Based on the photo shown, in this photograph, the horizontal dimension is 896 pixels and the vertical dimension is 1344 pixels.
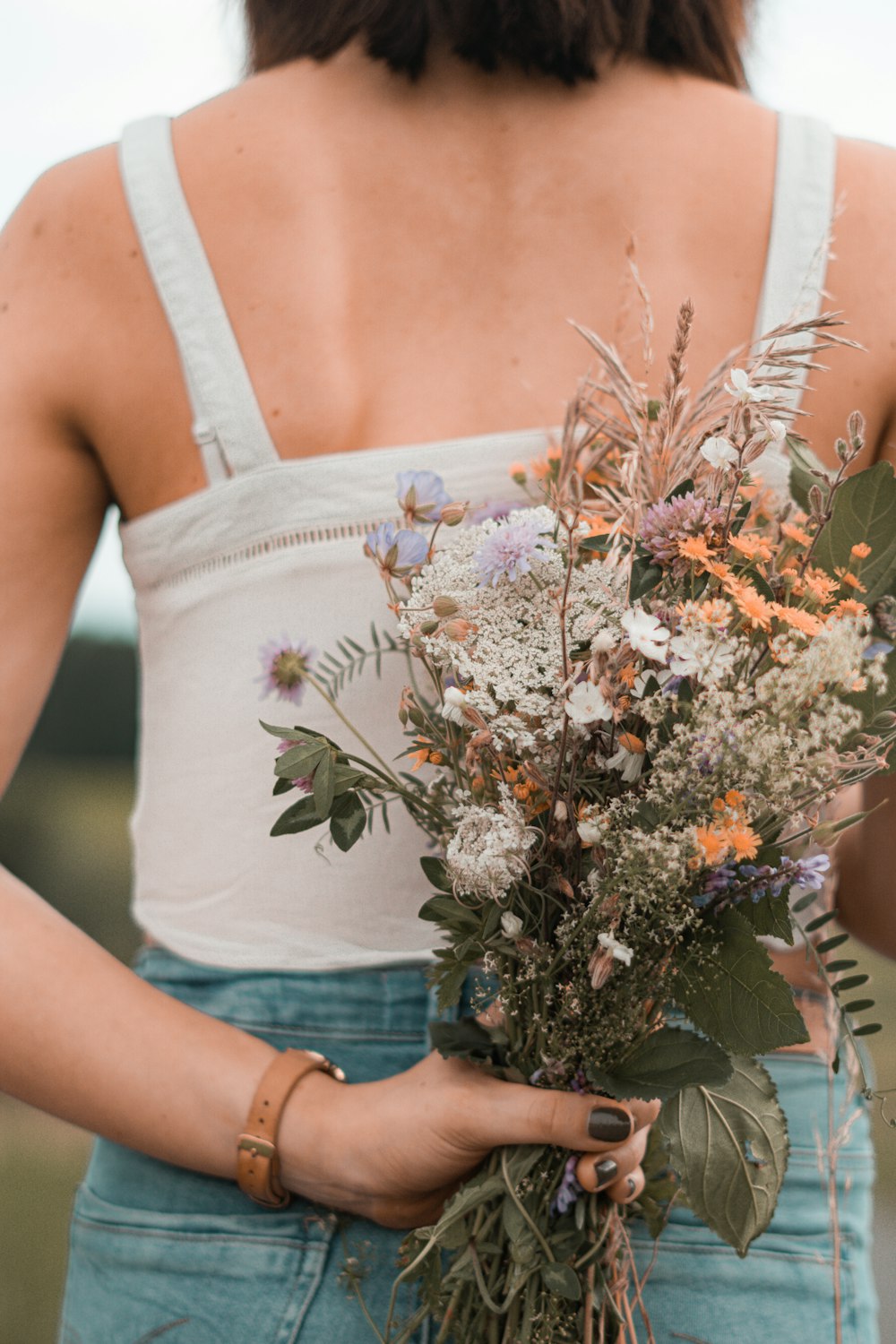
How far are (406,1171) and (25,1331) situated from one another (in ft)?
15.1

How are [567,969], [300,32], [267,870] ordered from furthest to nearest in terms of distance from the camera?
[300,32] → [267,870] → [567,969]

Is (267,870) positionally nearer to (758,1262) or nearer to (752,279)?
(758,1262)

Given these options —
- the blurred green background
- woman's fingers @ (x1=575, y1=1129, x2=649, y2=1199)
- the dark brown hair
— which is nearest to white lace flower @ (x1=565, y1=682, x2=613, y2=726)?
woman's fingers @ (x1=575, y1=1129, x2=649, y2=1199)

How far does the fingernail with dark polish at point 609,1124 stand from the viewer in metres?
1.09

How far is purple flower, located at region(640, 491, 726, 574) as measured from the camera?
94 cm

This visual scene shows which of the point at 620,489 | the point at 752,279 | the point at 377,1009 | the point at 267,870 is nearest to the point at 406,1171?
the point at 377,1009

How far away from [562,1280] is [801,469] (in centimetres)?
74

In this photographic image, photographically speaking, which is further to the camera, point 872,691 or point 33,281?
point 33,281

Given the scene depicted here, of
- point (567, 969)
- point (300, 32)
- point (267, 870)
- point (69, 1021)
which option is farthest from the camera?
point (300, 32)

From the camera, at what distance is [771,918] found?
1.01 metres

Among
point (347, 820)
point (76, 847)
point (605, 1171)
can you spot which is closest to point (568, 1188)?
point (605, 1171)

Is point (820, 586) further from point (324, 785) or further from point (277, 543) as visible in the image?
point (277, 543)

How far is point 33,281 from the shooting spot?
1.34 meters

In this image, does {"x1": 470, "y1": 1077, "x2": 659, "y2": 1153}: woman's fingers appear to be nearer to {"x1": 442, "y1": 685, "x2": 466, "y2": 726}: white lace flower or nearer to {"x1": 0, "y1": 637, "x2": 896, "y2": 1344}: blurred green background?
{"x1": 442, "y1": 685, "x2": 466, "y2": 726}: white lace flower
